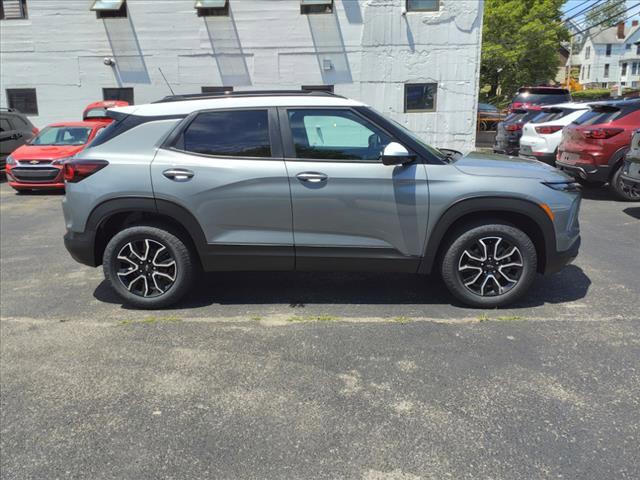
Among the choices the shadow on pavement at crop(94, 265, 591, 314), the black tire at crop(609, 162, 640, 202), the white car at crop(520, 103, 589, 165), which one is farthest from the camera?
the white car at crop(520, 103, 589, 165)

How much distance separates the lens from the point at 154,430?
2.95 m

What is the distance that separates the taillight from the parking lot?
1168 mm

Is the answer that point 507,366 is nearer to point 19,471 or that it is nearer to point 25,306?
point 19,471

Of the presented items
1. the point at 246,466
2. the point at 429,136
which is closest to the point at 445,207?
the point at 246,466

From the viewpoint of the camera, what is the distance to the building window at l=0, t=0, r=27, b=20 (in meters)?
16.6

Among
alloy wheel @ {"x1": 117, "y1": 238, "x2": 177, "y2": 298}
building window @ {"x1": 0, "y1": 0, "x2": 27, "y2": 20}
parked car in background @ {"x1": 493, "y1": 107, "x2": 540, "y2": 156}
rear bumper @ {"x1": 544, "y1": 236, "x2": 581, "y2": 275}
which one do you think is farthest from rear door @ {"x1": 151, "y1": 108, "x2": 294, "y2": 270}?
building window @ {"x1": 0, "y1": 0, "x2": 27, "y2": 20}

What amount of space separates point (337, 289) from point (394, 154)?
5.11ft

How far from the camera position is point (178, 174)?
436cm

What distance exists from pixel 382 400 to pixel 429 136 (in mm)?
13821

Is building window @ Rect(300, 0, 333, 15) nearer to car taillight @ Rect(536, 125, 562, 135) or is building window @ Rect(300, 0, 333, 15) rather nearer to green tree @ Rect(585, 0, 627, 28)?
car taillight @ Rect(536, 125, 562, 135)

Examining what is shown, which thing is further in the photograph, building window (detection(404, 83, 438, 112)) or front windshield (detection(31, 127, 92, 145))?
building window (detection(404, 83, 438, 112))

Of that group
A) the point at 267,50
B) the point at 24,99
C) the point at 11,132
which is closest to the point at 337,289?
the point at 11,132

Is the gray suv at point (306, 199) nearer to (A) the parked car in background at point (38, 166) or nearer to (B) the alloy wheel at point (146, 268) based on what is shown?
(B) the alloy wheel at point (146, 268)

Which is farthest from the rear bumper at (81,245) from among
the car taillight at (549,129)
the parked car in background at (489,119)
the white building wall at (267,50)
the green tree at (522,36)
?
the green tree at (522,36)
